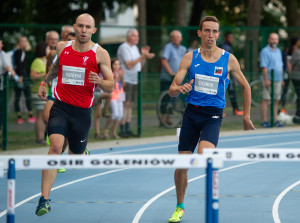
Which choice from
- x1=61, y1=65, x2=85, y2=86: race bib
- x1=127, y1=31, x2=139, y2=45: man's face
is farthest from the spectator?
x1=61, y1=65, x2=85, y2=86: race bib

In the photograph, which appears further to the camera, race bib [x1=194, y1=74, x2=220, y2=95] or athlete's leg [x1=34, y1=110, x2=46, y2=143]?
athlete's leg [x1=34, y1=110, x2=46, y2=143]

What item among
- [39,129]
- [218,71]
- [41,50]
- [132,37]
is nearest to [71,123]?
[218,71]

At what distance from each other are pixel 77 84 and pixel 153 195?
2040 millimetres

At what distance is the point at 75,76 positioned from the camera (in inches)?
287

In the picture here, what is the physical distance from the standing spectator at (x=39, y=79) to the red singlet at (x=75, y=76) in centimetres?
550

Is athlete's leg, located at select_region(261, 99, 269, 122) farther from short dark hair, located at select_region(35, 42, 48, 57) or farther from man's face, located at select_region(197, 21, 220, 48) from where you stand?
man's face, located at select_region(197, 21, 220, 48)

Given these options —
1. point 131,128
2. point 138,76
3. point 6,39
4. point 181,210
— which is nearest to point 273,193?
point 181,210

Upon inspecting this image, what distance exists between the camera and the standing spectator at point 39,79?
42.6 feet

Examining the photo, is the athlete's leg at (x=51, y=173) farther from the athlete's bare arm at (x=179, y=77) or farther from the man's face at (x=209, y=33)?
the man's face at (x=209, y=33)

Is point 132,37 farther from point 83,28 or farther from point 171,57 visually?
point 83,28

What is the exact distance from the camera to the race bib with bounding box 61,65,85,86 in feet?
23.8

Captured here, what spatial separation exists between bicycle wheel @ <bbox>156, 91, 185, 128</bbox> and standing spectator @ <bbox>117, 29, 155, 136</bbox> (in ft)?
4.03

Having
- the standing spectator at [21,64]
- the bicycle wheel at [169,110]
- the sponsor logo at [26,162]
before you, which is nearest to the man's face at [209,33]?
the sponsor logo at [26,162]

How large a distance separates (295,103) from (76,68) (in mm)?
11846
